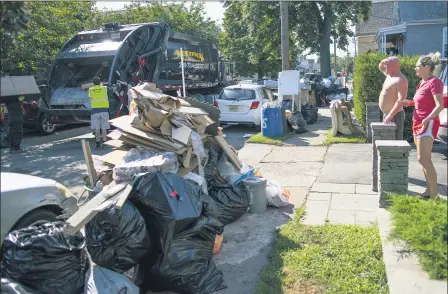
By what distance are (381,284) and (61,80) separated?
11067 millimetres

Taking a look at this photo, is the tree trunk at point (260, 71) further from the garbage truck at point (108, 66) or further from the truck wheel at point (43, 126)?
the truck wheel at point (43, 126)

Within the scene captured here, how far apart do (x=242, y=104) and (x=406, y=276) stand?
9.94 metres

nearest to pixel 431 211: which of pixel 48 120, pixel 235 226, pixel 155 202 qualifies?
pixel 155 202

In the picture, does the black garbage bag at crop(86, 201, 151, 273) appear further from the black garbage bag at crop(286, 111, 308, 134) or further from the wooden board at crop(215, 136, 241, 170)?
the black garbage bag at crop(286, 111, 308, 134)

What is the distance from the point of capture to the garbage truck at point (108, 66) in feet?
38.3

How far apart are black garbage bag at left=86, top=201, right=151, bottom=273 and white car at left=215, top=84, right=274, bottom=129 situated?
9620 mm

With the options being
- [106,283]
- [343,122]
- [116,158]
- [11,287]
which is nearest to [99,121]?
[343,122]

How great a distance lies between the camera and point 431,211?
320 centimetres

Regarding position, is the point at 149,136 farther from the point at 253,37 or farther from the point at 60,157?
Answer: the point at 253,37

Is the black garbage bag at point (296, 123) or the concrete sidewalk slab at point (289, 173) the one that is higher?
the black garbage bag at point (296, 123)

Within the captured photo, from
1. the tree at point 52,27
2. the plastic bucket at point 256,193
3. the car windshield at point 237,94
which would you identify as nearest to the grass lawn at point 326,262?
the plastic bucket at point 256,193

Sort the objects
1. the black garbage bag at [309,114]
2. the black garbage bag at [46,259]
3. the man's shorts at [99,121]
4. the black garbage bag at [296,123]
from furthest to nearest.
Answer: the black garbage bag at [309,114], the black garbage bag at [296,123], the man's shorts at [99,121], the black garbage bag at [46,259]

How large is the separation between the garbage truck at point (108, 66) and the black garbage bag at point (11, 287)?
341 inches

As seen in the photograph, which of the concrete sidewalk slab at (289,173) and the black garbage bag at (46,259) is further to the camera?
the concrete sidewalk slab at (289,173)
